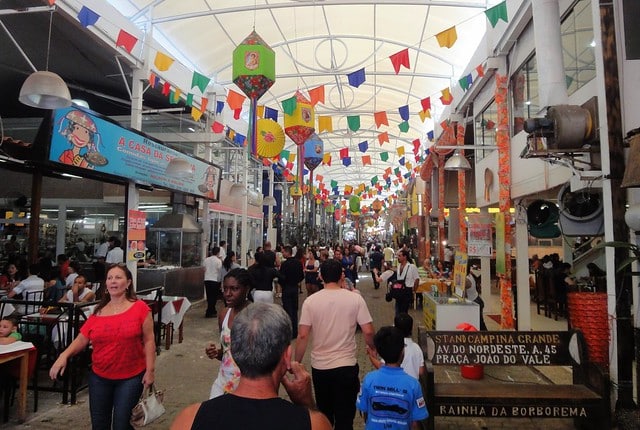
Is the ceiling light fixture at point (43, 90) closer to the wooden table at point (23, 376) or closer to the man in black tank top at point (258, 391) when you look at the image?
the wooden table at point (23, 376)

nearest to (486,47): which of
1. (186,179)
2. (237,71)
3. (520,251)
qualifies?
(520,251)

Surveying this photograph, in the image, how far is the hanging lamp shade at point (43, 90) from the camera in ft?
16.8

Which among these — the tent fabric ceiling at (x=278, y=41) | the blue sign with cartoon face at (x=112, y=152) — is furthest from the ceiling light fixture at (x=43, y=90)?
the tent fabric ceiling at (x=278, y=41)

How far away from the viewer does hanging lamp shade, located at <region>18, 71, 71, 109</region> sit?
511 cm

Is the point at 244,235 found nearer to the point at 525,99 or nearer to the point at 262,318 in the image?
the point at 525,99

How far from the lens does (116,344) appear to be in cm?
305

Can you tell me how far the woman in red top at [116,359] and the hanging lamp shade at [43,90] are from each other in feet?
10.7

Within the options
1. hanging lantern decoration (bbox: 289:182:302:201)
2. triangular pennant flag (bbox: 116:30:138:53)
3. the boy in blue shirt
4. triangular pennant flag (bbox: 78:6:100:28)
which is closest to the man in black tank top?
the boy in blue shirt

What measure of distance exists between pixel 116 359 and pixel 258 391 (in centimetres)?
203

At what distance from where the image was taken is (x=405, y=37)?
14703mm

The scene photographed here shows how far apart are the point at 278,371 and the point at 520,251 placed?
8377mm

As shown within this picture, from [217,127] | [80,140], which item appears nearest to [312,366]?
[80,140]

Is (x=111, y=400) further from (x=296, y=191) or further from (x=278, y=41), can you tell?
(x=296, y=191)

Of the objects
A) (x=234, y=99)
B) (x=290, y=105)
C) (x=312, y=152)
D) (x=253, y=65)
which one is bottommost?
(x=312, y=152)
